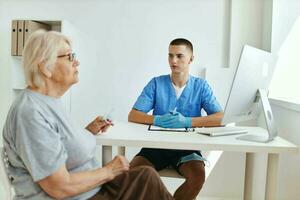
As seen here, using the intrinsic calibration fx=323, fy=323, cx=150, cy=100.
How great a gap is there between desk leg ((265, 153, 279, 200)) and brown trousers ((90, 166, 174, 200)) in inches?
22.6

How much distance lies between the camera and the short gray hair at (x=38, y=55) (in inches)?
43.1

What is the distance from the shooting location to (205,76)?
2.68 metres

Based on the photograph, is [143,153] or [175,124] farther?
[143,153]

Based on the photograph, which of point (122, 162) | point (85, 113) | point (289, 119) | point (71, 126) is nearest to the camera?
point (71, 126)

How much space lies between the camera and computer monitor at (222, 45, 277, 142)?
1417 millimetres

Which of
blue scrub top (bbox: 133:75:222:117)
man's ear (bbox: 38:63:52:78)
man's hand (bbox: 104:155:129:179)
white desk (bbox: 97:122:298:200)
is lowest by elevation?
man's hand (bbox: 104:155:129:179)

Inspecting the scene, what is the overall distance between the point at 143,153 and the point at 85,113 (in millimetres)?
1082

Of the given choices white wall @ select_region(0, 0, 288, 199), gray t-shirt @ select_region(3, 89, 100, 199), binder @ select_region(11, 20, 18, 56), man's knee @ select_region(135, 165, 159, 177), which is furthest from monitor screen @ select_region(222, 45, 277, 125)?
binder @ select_region(11, 20, 18, 56)

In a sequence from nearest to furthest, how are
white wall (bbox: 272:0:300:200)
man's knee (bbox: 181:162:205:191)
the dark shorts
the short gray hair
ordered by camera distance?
1. the short gray hair
2. man's knee (bbox: 181:162:205:191)
3. the dark shorts
4. white wall (bbox: 272:0:300:200)

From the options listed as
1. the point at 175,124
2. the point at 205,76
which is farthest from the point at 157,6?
the point at 175,124

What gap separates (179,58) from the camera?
82.8 inches

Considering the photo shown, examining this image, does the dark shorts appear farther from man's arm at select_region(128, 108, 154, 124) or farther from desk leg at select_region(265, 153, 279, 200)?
desk leg at select_region(265, 153, 279, 200)

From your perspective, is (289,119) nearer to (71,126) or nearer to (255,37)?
(255,37)

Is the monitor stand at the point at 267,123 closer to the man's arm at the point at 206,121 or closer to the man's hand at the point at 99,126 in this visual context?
the man's arm at the point at 206,121
